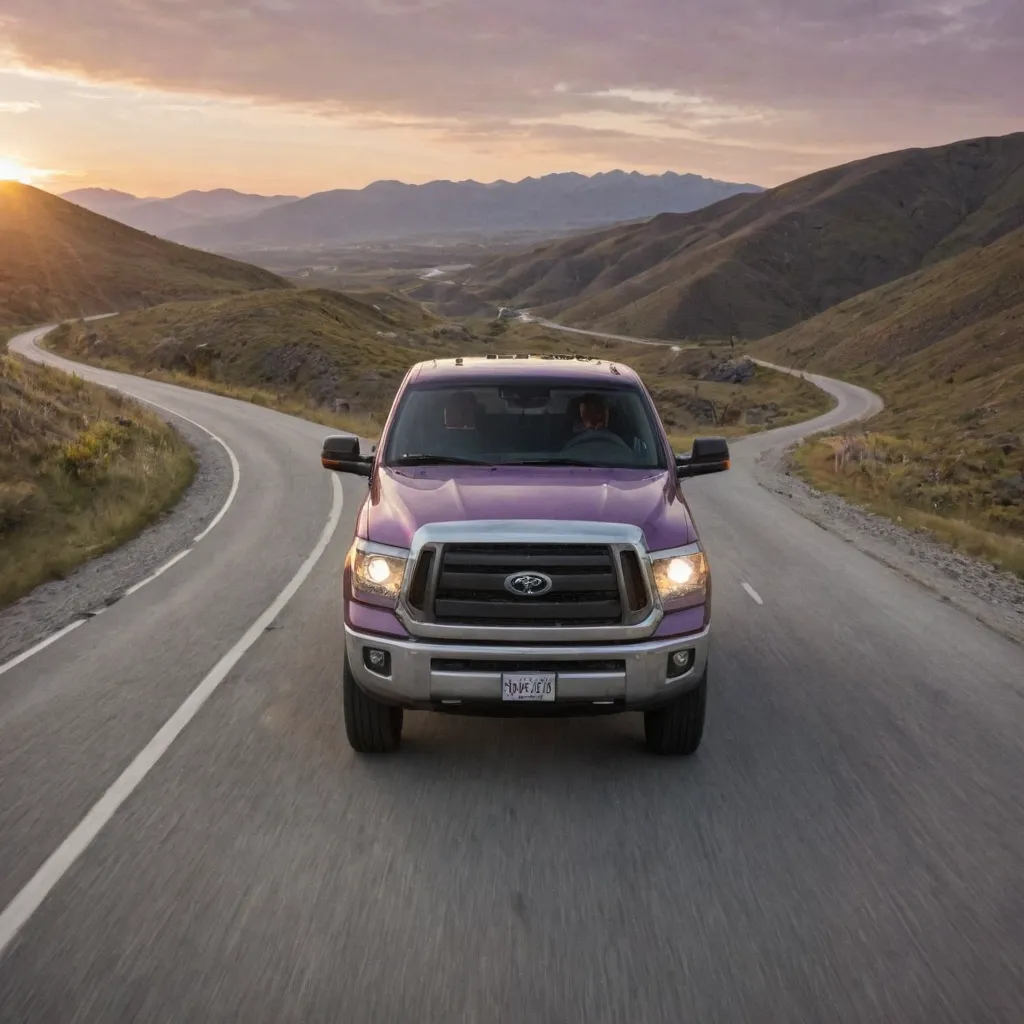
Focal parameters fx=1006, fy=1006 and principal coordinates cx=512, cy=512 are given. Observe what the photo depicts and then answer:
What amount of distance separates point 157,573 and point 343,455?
5.55m

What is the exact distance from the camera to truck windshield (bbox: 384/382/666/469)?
641 cm

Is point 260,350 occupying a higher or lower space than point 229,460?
lower

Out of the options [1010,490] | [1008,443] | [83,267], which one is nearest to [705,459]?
[1010,490]

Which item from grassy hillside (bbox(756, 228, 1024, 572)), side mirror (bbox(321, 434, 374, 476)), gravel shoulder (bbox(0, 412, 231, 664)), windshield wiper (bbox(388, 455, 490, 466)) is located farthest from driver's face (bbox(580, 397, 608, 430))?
grassy hillside (bbox(756, 228, 1024, 572))

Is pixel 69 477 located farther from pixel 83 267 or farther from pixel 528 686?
pixel 83 267

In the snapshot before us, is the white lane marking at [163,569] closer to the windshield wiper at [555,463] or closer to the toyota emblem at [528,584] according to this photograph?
the windshield wiper at [555,463]

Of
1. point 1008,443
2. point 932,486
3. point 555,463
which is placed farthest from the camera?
point 1008,443

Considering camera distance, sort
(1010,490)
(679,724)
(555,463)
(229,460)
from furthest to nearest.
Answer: (1010,490) → (229,460) → (555,463) → (679,724)

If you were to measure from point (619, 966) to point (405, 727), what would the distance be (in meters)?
2.74

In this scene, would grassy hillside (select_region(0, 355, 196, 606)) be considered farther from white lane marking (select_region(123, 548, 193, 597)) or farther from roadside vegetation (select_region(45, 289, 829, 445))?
roadside vegetation (select_region(45, 289, 829, 445))

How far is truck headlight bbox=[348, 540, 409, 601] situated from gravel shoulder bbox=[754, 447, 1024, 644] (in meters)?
6.17

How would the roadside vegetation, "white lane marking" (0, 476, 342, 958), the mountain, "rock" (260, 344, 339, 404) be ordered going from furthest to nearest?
the mountain
"rock" (260, 344, 339, 404)
the roadside vegetation
"white lane marking" (0, 476, 342, 958)

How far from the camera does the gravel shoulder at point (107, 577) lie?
9145mm

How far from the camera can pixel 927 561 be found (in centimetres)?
1277
